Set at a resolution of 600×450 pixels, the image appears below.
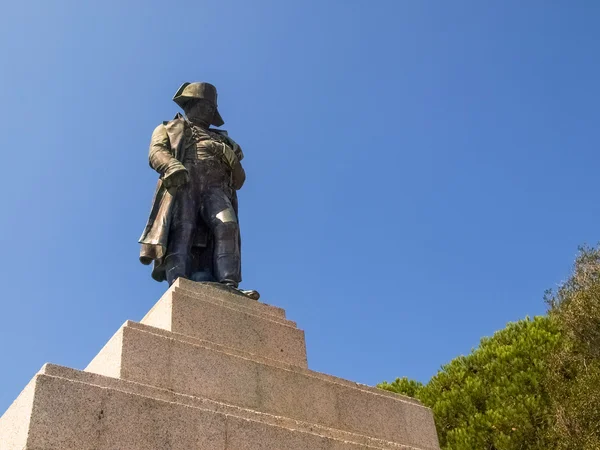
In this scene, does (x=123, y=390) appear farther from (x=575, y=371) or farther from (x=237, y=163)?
(x=575, y=371)

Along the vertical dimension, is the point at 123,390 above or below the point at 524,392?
below

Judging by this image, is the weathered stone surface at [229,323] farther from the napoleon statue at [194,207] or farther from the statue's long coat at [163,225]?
the statue's long coat at [163,225]

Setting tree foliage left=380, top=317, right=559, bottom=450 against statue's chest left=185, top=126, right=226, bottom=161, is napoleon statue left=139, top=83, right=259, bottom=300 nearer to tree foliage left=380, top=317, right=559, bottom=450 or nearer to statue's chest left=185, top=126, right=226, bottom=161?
statue's chest left=185, top=126, right=226, bottom=161

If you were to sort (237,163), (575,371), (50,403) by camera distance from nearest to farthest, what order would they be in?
1. (50,403)
2. (237,163)
3. (575,371)

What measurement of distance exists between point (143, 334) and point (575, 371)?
1465 cm

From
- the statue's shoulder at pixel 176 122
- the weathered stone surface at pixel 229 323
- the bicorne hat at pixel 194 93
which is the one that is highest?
the bicorne hat at pixel 194 93

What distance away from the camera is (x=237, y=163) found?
945cm

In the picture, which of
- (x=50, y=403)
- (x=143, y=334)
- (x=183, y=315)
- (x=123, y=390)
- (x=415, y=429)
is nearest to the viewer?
(x=50, y=403)

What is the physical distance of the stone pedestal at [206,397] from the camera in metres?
4.79

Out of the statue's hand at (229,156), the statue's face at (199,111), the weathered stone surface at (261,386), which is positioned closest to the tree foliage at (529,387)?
the weathered stone surface at (261,386)

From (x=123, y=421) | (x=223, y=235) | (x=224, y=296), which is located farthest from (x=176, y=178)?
(x=123, y=421)

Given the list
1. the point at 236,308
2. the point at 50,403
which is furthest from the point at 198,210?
the point at 50,403

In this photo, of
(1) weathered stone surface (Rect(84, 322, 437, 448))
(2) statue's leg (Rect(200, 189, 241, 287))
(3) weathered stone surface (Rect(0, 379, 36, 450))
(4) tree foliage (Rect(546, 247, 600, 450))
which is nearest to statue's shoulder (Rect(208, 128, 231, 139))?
(2) statue's leg (Rect(200, 189, 241, 287))

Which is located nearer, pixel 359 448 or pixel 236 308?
pixel 359 448
